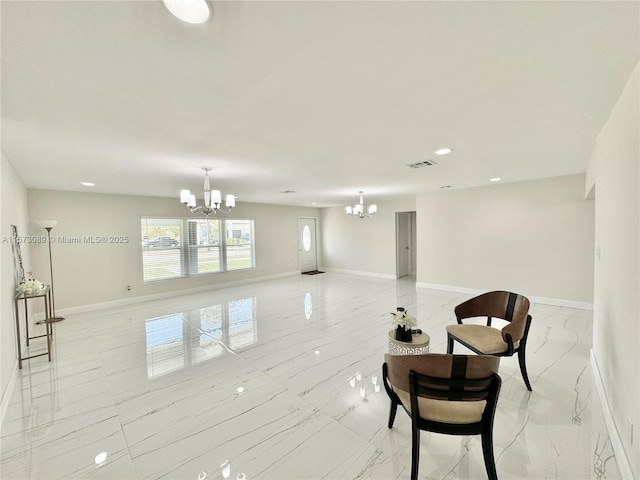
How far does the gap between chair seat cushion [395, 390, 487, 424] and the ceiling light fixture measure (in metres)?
2.24

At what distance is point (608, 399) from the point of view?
2102 mm

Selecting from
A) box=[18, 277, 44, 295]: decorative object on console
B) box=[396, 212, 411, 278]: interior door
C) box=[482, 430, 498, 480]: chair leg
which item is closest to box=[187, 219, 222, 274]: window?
box=[18, 277, 44, 295]: decorative object on console

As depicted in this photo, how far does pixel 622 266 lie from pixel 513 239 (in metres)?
4.00

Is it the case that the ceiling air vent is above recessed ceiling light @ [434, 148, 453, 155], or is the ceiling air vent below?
below

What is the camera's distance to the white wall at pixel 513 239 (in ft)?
15.5

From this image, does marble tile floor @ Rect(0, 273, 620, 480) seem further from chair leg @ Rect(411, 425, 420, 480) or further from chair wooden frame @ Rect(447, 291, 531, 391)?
chair wooden frame @ Rect(447, 291, 531, 391)

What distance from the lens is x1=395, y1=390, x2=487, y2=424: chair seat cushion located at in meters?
1.52

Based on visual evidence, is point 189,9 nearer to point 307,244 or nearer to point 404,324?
point 404,324

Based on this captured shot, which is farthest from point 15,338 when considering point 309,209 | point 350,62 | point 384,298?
point 309,209

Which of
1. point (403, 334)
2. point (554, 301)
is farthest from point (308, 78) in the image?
point (554, 301)

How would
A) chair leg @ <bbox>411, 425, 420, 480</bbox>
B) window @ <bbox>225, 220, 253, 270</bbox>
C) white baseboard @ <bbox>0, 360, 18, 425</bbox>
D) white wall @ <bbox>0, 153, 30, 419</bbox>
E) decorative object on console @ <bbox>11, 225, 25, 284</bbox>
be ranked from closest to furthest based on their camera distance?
chair leg @ <bbox>411, 425, 420, 480</bbox> → white baseboard @ <bbox>0, 360, 18, 425</bbox> → white wall @ <bbox>0, 153, 30, 419</bbox> → decorative object on console @ <bbox>11, 225, 25, 284</bbox> → window @ <bbox>225, 220, 253, 270</bbox>

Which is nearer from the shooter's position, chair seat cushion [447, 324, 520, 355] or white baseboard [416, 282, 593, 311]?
chair seat cushion [447, 324, 520, 355]

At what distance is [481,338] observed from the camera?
97.3 inches

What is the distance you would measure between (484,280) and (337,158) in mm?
4557
